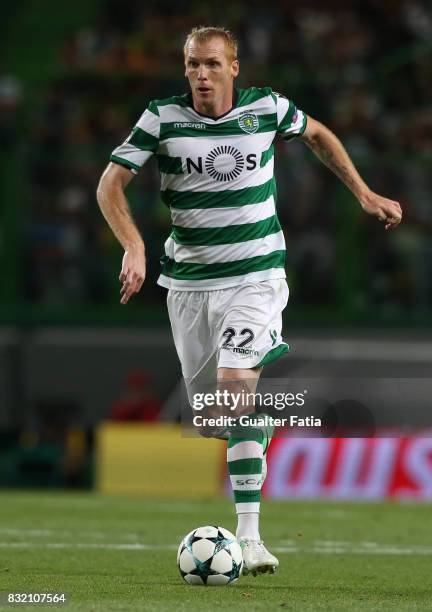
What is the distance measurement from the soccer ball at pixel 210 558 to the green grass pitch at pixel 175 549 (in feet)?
0.29

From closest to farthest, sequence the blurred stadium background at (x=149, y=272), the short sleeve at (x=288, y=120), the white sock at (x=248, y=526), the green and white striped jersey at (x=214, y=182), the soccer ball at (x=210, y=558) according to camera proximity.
A: the soccer ball at (x=210, y=558), the white sock at (x=248, y=526), the green and white striped jersey at (x=214, y=182), the short sleeve at (x=288, y=120), the blurred stadium background at (x=149, y=272)

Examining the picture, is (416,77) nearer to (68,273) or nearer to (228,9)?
(228,9)

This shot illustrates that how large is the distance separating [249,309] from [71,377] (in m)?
10.1

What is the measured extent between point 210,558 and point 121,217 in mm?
1636

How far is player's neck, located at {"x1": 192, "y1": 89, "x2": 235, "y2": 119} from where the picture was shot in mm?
6469

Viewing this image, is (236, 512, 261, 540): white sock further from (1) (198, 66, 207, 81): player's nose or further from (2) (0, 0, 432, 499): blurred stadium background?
(2) (0, 0, 432, 499): blurred stadium background

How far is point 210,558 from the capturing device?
589 cm

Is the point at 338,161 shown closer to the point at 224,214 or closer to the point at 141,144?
the point at 224,214

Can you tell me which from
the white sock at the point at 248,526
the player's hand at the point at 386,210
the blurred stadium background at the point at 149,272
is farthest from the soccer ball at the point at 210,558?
the blurred stadium background at the point at 149,272

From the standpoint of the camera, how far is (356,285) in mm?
15922

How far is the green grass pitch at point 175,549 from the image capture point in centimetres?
543

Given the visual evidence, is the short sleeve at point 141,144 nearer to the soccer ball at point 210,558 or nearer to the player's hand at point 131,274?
the player's hand at point 131,274

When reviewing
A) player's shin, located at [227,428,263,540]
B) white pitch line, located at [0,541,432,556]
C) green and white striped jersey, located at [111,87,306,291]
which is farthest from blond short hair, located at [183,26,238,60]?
white pitch line, located at [0,541,432,556]

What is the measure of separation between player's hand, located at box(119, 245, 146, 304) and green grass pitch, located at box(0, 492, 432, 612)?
1272 mm
